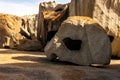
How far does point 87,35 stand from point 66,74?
159 inches

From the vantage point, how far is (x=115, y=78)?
10.2 meters

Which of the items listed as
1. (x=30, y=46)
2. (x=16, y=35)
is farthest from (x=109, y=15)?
(x=16, y=35)

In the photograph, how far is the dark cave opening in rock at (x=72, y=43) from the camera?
14.2m

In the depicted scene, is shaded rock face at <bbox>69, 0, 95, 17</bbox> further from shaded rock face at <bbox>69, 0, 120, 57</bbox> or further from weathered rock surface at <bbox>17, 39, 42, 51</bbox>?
weathered rock surface at <bbox>17, 39, 42, 51</bbox>

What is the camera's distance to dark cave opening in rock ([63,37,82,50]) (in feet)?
46.5

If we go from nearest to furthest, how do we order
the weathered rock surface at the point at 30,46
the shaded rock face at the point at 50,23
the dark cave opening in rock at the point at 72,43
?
the dark cave opening in rock at the point at 72,43 → the weathered rock surface at the point at 30,46 → the shaded rock face at the point at 50,23

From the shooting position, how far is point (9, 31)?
31062mm

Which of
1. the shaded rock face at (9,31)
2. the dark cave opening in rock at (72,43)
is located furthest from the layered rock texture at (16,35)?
the dark cave opening in rock at (72,43)

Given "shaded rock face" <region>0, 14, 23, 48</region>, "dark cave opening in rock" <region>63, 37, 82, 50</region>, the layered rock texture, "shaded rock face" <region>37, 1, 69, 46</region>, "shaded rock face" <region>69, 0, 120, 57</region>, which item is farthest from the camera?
"shaded rock face" <region>0, 14, 23, 48</region>

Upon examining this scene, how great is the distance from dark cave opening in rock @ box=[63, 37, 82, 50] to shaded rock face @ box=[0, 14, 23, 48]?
11.9 m

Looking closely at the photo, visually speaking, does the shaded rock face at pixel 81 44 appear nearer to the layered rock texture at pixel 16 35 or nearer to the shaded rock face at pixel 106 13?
the shaded rock face at pixel 106 13

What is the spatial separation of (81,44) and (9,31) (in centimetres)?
1837

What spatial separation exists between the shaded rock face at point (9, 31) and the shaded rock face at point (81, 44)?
11947mm

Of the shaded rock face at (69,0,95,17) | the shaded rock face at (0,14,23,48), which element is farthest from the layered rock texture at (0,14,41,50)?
the shaded rock face at (69,0,95,17)
